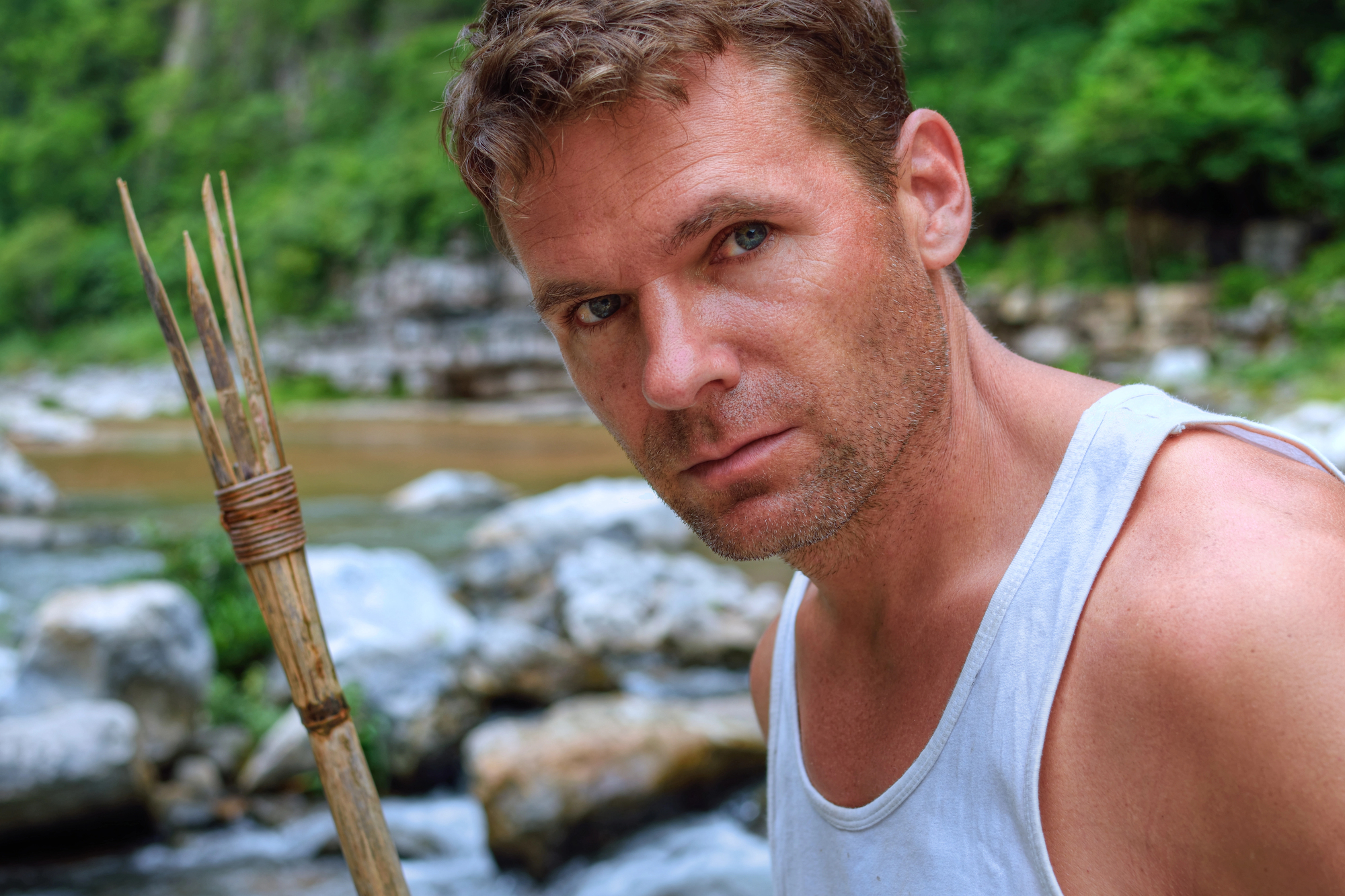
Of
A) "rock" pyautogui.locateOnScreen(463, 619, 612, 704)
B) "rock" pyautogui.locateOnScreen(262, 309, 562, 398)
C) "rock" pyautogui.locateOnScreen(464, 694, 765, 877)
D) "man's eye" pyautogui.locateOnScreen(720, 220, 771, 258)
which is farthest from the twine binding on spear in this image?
"rock" pyautogui.locateOnScreen(262, 309, 562, 398)

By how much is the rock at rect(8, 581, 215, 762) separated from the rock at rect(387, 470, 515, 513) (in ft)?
23.8

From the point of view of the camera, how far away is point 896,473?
45.6 inches

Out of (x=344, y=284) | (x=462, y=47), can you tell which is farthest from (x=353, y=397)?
(x=462, y=47)

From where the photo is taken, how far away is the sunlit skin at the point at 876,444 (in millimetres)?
816

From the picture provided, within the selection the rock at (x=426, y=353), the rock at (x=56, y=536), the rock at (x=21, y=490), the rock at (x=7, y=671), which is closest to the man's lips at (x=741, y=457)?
the rock at (x=7, y=671)

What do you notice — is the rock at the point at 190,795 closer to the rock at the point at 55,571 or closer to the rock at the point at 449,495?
the rock at the point at 55,571

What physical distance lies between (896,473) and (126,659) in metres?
5.12

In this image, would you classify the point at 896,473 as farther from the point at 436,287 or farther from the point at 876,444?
the point at 436,287

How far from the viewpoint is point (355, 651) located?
5820 millimetres

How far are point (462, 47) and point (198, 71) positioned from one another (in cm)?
6059

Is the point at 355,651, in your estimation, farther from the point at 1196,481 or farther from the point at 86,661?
the point at 1196,481

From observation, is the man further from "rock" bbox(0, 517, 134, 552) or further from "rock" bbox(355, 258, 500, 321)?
"rock" bbox(355, 258, 500, 321)

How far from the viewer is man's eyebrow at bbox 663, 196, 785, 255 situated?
106 centimetres

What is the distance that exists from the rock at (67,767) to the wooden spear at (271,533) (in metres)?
3.60
